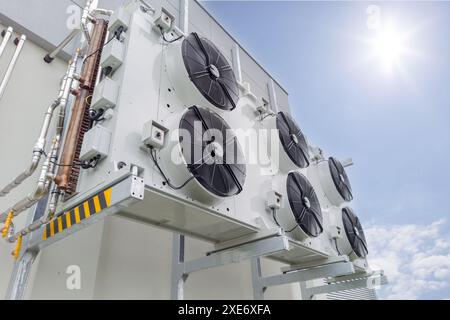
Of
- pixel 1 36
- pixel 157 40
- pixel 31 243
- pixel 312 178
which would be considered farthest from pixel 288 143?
pixel 1 36

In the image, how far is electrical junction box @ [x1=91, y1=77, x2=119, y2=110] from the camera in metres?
1.75

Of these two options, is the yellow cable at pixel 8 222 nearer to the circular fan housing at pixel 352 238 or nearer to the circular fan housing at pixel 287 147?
the circular fan housing at pixel 287 147

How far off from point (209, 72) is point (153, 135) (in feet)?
2.58

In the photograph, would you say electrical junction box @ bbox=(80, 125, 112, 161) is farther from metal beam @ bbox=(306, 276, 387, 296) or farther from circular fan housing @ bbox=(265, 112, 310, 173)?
metal beam @ bbox=(306, 276, 387, 296)

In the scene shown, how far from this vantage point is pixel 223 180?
1.93m

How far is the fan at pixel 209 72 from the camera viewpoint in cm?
209

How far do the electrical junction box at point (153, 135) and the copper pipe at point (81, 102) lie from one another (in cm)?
44

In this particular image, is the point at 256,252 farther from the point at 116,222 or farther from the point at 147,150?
the point at 116,222

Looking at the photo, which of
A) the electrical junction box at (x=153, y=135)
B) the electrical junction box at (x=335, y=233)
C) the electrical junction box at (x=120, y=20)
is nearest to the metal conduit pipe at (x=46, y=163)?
the electrical junction box at (x=120, y=20)

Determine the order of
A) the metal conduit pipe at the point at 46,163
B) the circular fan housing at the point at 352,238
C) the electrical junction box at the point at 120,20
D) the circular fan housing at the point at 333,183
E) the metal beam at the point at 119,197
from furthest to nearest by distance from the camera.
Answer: the circular fan housing at the point at 333,183 → the circular fan housing at the point at 352,238 → the electrical junction box at the point at 120,20 → the metal conduit pipe at the point at 46,163 → the metal beam at the point at 119,197

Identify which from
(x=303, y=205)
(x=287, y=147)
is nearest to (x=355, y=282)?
(x=303, y=205)

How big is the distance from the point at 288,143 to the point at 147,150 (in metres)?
1.71

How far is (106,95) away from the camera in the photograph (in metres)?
1.76

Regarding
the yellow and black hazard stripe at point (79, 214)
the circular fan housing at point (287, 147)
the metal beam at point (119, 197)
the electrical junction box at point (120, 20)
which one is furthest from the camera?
the circular fan housing at point (287, 147)
